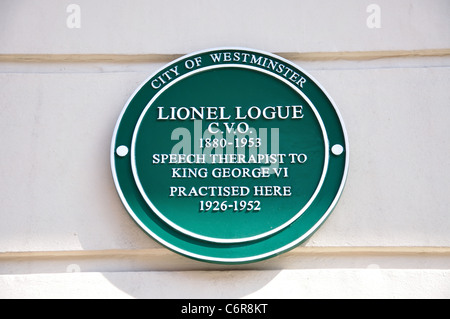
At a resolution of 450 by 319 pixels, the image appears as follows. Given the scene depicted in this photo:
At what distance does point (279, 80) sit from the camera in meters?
4.15

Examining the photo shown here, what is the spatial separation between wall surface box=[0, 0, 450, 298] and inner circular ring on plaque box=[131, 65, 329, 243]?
220 millimetres

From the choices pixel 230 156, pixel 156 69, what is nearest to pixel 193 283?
pixel 230 156

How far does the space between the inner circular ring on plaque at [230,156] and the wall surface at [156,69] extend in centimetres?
22

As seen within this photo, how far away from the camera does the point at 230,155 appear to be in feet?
13.2

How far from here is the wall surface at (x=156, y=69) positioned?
12.7 feet

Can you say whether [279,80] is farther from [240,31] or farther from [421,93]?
[421,93]

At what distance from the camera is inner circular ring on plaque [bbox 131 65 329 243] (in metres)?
3.90

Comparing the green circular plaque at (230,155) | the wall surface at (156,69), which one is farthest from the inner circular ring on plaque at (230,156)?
the wall surface at (156,69)

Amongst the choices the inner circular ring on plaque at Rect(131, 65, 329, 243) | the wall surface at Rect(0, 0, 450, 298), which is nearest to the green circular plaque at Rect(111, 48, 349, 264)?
the inner circular ring on plaque at Rect(131, 65, 329, 243)

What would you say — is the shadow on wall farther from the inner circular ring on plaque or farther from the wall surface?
the inner circular ring on plaque
